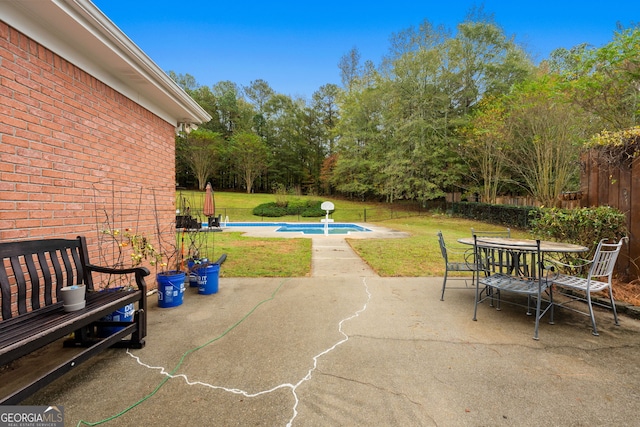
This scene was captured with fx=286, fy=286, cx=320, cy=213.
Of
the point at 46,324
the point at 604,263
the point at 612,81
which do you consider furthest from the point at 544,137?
the point at 46,324

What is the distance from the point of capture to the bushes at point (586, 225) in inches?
146

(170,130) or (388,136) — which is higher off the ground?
(388,136)

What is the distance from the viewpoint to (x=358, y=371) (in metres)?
2.13

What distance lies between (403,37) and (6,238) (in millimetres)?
21696

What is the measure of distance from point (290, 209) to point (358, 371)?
18037 millimetres

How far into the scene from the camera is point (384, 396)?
184cm

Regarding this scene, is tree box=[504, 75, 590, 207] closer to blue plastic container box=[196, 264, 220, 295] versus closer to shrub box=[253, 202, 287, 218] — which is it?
blue plastic container box=[196, 264, 220, 295]

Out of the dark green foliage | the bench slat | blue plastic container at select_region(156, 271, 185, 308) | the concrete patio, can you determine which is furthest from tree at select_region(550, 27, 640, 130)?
the bench slat

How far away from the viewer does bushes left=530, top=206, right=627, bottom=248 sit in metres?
3.70

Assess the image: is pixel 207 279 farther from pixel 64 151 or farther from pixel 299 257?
pixel 299 257

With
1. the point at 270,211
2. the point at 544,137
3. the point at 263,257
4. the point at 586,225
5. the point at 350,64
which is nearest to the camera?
the point at 586,225

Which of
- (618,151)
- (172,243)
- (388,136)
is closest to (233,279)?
(172,243)

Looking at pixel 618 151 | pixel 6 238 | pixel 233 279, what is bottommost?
pixel 233 279

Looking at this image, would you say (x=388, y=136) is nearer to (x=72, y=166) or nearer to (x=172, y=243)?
(x=172, y=243)
